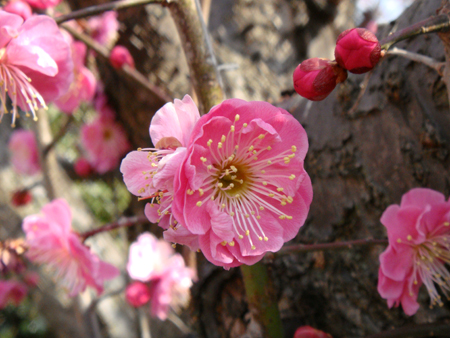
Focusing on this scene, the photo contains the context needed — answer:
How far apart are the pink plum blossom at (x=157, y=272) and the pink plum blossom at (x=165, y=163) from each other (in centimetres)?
58

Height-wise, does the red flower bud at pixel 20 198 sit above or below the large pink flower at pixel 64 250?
below

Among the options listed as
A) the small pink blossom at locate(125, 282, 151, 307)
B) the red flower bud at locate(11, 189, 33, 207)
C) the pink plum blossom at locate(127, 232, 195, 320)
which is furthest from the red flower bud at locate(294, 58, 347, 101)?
the red flower bud at locate(11, 189, 33, 207)

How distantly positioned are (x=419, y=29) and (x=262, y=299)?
484mm

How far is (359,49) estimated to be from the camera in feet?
1.34

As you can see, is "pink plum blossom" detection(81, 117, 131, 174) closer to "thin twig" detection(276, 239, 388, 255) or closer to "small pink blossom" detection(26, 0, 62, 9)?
"small pink blossom" detection(26, 0, 62, 9)

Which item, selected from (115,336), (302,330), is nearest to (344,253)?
(302,330)

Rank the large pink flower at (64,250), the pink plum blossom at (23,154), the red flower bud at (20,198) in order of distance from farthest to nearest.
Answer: the pink plum blossom at (23,154)
the red flower bud at (20,198)
the large pink flower at (64,250)

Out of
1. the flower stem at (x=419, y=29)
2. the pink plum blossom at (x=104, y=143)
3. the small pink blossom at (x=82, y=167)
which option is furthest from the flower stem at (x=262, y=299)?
the small pink blossom at (x=82, y=167)

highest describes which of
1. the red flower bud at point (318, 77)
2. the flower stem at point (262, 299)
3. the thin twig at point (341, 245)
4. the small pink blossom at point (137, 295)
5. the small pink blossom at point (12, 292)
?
the red flower bud at point (318, 77)

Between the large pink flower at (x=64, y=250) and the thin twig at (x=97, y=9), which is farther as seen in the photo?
the large pink flower at (x=64, y=250)

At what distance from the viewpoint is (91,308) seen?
42.5 inches

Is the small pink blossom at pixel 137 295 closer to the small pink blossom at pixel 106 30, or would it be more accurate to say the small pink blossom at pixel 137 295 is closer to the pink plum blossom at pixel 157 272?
the pink plum blossom at pixel 157 272

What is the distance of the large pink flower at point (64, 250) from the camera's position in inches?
30.6

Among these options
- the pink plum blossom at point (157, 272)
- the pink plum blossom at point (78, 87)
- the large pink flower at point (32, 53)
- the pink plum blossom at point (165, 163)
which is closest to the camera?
the pink plum blossom at point (165, 163)
